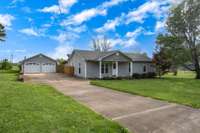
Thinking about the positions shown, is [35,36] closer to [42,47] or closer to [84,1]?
[42,47]

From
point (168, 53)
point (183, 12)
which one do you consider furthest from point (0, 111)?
point (183, 12)

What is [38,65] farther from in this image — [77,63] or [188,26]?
[188,26]

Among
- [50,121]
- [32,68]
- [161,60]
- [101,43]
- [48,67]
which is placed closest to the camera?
[50,121]

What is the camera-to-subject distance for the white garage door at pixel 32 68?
1457 inches

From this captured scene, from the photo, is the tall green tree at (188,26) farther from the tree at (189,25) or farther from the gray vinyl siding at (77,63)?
the gray vinyl siding at (77,63)

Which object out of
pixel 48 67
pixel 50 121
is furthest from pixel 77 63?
pixel 50 121

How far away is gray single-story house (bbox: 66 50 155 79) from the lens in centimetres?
2820

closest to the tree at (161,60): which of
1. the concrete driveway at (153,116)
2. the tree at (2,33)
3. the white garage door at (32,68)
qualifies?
the white garage door at (32,68)

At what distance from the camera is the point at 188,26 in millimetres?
30609

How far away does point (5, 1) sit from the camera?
50.4ft

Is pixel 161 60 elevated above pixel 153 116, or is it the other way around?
pixel 161 60

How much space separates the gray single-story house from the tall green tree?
627cm

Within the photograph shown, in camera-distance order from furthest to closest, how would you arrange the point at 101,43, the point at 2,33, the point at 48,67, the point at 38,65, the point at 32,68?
the point at 101,43, the point at 2,33, the point at 48,67, the point at 38,65, the point at 32,68

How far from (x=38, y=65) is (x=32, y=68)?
45.9 inches
